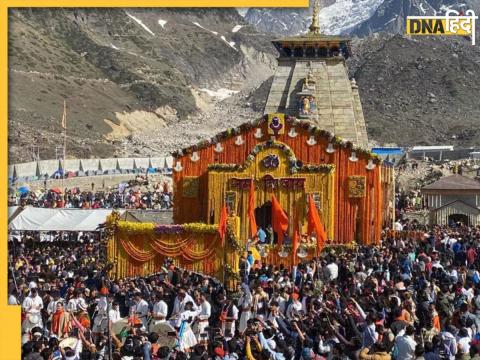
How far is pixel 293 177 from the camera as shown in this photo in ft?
110

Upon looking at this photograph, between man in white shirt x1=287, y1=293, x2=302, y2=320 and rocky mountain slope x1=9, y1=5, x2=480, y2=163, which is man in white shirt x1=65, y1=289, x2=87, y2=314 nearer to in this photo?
man in white shirt x1=287, y1=293, x2=302, y2=320

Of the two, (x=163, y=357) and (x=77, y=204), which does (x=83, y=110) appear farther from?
(x=163, y=357)

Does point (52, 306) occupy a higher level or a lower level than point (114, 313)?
higher

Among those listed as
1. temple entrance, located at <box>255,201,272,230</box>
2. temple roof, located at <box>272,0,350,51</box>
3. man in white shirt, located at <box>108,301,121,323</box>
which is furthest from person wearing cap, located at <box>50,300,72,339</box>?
temple roof, located at <box>272,0,350,51</box>

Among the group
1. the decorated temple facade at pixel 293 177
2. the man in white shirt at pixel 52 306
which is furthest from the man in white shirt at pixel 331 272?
the decorated temple facade at pixel 293 177

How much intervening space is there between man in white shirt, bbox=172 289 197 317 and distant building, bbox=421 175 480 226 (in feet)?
85.9

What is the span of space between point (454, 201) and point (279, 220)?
15.4 metres

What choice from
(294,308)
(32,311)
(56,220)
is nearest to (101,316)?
(32,311)

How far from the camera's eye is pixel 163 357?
14039 millimetres

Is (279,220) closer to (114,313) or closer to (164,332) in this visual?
(114,313)

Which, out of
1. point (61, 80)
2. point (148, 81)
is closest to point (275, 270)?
point (61, 80)

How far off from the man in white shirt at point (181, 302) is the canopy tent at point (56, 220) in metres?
15.8

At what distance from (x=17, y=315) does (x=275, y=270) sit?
18.0 meters

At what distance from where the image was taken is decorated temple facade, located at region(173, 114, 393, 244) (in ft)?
110
